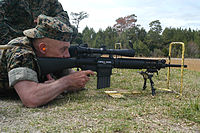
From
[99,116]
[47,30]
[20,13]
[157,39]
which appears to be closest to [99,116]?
[99,116]

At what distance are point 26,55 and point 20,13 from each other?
2207 mm

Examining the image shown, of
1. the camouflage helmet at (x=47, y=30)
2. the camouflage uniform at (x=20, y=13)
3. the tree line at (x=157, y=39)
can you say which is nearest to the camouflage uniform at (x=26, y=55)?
the camouflage helmet at (x=47, y=30)

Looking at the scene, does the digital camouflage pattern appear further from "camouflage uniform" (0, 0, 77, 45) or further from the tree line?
the tree line

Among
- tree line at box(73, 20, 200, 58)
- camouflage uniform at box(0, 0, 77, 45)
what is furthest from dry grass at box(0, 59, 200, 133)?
tree line at box(73, 20, 200, 58)

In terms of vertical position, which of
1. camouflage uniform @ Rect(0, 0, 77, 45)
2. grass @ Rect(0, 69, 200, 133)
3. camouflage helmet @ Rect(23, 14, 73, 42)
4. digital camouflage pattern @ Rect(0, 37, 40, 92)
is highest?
camouflage uniform @ Rect(0, 0, 77, 45)

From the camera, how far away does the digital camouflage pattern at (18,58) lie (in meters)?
2.56

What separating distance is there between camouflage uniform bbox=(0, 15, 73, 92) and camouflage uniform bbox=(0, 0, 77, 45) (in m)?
1.11

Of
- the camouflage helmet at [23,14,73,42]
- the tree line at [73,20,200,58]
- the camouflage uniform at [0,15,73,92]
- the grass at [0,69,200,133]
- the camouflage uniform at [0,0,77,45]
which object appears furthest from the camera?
the tree line at [73,20,200,58]

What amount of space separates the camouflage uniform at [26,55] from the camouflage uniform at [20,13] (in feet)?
3.63

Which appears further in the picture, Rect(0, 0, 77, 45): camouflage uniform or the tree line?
the tree line

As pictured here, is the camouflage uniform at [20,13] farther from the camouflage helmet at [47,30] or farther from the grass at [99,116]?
the grass at [99,116]

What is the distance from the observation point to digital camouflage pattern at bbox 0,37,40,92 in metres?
2.56

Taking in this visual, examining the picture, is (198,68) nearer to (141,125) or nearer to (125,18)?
(141,125)

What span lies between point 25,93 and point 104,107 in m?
1.06
